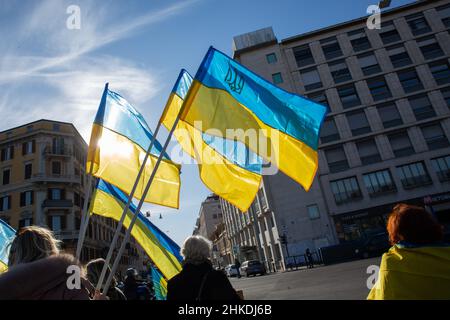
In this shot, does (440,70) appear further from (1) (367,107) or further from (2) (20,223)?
(2) (20,223)

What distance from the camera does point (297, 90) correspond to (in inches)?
1342

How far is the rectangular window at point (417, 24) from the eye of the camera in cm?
3431

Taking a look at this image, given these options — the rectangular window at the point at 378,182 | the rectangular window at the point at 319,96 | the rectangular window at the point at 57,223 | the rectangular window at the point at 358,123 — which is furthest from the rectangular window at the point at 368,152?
the rectangular window at the point at 57,223

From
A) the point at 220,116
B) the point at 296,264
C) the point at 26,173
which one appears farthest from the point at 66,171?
the point at 220,116

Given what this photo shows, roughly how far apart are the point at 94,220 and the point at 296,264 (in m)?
25.6

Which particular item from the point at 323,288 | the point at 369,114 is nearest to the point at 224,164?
the point at 323,288

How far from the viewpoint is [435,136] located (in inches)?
1203

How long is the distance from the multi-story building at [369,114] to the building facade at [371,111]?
3.7 inches

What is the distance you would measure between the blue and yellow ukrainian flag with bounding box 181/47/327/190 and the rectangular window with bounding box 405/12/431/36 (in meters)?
38.2

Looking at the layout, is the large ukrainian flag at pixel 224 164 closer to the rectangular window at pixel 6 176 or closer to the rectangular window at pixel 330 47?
the rectangular window at pixel 330 47

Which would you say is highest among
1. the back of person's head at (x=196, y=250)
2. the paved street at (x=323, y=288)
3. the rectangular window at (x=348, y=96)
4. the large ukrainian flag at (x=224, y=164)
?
the rectangular window at (x=348, y=96)

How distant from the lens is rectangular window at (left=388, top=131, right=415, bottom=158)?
1201 inches

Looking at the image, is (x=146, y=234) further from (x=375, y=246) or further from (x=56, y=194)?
(x=56, y=194)

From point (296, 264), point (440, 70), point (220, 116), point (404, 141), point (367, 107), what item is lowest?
point (296, 264)
